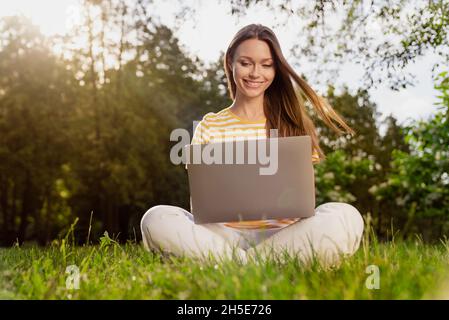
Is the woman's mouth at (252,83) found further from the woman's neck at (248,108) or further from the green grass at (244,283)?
the green grass at (244,283)

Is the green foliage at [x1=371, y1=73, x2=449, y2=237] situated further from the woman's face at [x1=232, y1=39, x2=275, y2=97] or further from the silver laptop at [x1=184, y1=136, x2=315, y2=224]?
the silver laptop at [x1=184, y1=136, x2=315, y2=224]

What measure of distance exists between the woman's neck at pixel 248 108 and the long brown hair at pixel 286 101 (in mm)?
66

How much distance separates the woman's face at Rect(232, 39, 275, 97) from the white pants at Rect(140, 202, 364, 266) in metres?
1.08

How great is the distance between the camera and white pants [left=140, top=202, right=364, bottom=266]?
11.7ft

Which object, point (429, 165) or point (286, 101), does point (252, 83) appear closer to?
point (286, 101)

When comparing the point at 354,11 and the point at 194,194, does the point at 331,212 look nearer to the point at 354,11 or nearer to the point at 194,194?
the point at 194,194

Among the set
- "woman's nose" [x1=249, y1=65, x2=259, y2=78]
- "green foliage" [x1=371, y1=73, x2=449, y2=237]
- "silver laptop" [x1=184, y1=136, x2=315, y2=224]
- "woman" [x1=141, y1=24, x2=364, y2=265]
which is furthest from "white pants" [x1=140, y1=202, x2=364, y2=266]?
"green foliage" [x1=371, y1=73, x2=449, y2=237]

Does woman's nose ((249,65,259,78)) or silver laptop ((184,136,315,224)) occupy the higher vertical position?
woman's nose ((249,65,259,78))

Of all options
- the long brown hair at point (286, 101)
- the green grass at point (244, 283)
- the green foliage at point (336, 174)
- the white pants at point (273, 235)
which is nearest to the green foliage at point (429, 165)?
the long brown hair at point (286, 101)

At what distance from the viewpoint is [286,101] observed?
14.4 ft

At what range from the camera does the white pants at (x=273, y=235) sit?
3.57 meters

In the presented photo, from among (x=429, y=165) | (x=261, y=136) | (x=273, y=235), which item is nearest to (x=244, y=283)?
(x=273, y=235)

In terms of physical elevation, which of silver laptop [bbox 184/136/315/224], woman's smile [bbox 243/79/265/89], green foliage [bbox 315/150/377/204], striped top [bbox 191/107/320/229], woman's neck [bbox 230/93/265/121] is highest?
woman's smile [bbox 243/79/265/89]
